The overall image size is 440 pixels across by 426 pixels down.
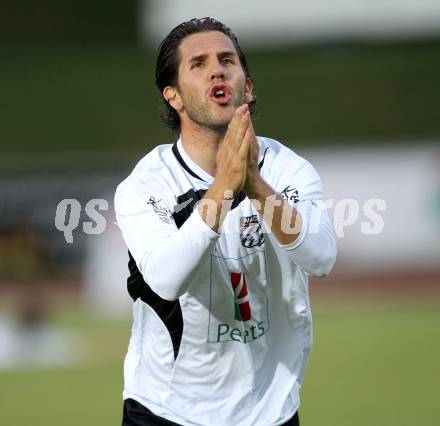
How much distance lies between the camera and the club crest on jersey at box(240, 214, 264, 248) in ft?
15.4

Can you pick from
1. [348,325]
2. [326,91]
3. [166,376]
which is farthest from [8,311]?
[166,376]

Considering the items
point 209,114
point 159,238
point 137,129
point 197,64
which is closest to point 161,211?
point 159,238

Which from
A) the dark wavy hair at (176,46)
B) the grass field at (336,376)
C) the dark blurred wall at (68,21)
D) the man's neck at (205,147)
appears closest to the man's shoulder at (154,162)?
the man's neck at (205,147)

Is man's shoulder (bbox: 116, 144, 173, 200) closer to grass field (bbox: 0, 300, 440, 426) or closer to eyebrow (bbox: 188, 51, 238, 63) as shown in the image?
eyebrow (bbox: 188, 51, 238, 63)

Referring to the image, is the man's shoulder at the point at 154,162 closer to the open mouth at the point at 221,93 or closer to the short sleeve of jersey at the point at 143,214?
the short sleeve of jersey at the point at 143,214

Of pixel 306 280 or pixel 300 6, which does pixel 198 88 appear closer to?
pixel 306 280

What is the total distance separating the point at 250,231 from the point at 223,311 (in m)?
0.36

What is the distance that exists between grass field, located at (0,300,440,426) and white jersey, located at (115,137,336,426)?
5.83 metres

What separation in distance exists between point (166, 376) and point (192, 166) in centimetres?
91

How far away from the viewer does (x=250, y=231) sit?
Answer: 4.71 metres

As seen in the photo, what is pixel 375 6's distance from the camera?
939 inches

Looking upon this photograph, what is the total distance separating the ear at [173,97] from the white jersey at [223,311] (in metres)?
0.24

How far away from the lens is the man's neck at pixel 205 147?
480 cm

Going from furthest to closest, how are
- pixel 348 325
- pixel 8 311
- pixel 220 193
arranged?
pixel 8 311 → pixel 348 325 → pixel 220 193
